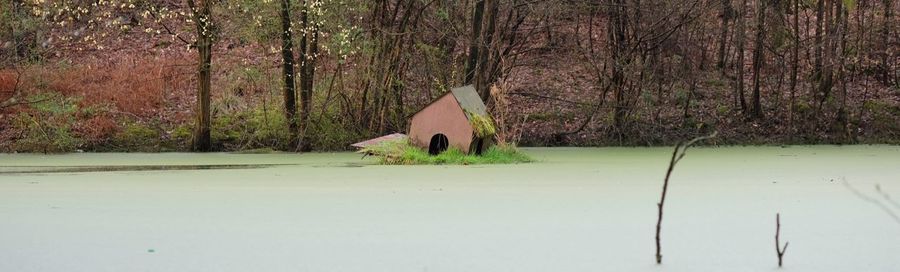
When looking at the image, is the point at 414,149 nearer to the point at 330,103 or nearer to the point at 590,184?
the point at 590,184

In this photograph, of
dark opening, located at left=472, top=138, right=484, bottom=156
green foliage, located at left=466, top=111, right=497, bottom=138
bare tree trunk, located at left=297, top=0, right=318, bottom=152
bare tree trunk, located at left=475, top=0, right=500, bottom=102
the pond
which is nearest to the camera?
the pond

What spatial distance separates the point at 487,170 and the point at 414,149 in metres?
1.00

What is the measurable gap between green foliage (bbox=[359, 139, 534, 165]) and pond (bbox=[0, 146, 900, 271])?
14.1 inches

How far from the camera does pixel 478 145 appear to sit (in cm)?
732

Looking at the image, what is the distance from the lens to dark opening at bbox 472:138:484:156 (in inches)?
284

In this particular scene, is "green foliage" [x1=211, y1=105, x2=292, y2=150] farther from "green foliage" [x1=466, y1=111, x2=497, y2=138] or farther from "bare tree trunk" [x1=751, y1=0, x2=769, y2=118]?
"bare tree trunk" [x1=751, y1=0, x2=769, y2=118]

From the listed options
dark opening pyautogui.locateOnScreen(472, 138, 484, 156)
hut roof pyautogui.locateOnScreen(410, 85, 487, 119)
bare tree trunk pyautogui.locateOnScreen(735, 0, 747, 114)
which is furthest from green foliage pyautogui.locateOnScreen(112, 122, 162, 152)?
bare tree trunk pyautogui.locateOnScreen(735, 0, 747, 114)

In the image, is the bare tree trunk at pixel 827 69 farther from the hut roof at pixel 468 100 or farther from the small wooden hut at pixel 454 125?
the small wooden hut at pixel 454 125

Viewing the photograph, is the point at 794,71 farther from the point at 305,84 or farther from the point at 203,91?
the point at 203,91

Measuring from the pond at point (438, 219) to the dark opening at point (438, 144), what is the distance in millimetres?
666

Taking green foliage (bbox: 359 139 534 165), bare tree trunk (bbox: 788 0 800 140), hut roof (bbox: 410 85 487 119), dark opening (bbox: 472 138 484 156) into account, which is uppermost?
bare tree trunk (bbox: 788 0 800 140)

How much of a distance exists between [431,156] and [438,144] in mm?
279

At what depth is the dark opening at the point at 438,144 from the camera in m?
7.39

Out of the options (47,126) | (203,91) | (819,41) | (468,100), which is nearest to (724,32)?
(819,41)
